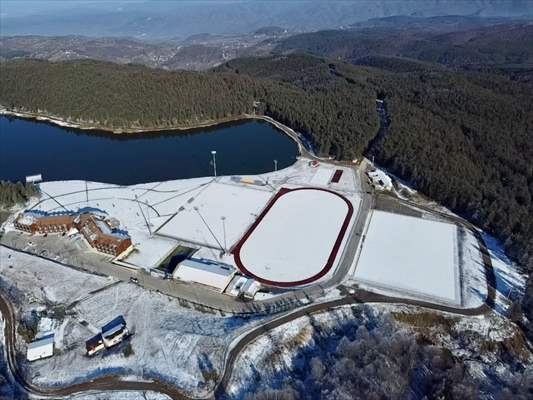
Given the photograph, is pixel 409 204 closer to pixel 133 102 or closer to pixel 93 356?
pixel 93 356

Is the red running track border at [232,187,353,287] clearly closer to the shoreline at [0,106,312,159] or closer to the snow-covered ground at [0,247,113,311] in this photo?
the snow-covered ground at [0,247,113,311]

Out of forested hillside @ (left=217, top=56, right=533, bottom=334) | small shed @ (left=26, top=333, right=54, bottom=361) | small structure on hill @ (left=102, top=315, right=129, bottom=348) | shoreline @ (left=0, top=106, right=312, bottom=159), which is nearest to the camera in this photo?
small shed @ (left=26, top=333, right=54, bottom=361)

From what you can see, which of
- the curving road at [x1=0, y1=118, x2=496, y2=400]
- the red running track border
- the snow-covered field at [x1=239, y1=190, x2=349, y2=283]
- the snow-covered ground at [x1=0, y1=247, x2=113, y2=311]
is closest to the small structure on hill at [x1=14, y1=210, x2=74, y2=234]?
the snow-covered ground at [x1=0, y1=247, x2=113, y2=311]

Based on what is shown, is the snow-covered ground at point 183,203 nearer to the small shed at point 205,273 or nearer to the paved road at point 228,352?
the small shed at point 205,273

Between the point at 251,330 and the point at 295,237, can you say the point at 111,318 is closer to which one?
the point at 251,330

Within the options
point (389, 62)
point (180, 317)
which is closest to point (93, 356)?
point (180, 317)

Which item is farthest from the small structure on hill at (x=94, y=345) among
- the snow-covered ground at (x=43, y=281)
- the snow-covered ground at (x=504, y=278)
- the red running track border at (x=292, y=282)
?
the snow-covered ground at (x=504, y=278)

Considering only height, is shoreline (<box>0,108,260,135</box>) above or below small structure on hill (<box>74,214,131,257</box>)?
above
